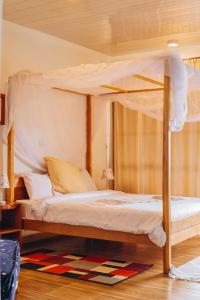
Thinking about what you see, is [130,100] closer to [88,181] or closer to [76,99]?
[76,99]

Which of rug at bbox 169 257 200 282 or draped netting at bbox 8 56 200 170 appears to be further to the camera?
draped netting at bbox 8 56 200 170

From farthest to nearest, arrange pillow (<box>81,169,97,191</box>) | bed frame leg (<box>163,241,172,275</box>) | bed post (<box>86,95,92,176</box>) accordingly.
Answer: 1. bed post (<box>86,95,92,176</box>)
2. pillow (<box>81,169,97,191</box>)
3. bed frame leg (<box>163,241,172,275</box>)

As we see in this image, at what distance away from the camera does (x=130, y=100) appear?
18.1 feet

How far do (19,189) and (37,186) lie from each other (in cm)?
21

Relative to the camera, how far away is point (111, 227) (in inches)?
155

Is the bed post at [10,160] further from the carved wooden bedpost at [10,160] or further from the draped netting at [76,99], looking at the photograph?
the draped netting at [76,99]

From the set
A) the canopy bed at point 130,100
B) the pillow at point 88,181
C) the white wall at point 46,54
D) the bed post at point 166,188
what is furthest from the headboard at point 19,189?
the bed post at point 166,188

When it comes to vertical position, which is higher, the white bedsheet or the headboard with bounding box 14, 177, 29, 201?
the headboard with bounding box 14, 177, 29, 201

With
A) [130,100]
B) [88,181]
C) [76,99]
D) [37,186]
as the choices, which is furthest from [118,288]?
[76,99]

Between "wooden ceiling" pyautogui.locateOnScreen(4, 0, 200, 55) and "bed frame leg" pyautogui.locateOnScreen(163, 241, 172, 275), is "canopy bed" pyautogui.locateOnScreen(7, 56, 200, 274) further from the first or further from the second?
"wooden ceiling" pyautogui.locateOnScreen(4, 0, 200, 55)

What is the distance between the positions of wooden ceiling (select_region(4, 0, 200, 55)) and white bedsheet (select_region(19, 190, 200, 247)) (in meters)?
2.04

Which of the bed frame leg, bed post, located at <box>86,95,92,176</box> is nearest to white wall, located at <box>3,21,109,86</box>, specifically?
bed post, located at <box>86,95,92,176</box>

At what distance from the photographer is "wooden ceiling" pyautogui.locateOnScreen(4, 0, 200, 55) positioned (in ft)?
13.8

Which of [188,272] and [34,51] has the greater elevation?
[34,51]
